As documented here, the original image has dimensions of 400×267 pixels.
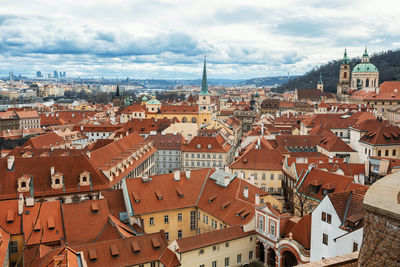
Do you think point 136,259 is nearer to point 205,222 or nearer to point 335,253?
point 205,222

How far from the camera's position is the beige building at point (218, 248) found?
33.3 metres

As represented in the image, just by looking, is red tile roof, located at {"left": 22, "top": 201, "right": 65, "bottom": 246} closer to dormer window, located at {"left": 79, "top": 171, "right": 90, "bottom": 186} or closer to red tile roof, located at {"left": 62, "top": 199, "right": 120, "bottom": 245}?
red tile roof, located at {"left": 62, "top": 199, "right": 120, "bottom": 245}

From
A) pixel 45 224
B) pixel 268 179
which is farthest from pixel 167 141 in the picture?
pixel 45 224

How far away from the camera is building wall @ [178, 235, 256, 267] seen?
33.4m

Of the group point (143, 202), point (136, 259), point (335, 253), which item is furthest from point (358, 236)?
point (143, 202)

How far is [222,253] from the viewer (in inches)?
1389

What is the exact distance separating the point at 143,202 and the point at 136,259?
10.7m

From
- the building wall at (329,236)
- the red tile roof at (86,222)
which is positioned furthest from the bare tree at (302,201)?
the red tile roof at (86,222)

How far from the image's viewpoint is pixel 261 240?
36.1 meters

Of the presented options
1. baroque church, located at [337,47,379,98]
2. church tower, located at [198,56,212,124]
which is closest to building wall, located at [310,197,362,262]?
church tower, located at [198,56,212,124]

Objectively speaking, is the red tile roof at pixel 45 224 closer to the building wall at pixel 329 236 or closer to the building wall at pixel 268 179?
the building wall at pixel 329 236

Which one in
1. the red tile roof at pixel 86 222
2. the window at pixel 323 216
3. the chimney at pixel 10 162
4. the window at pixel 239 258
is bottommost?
the window at pixel 239 258

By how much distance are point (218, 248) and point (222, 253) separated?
763 millimetres

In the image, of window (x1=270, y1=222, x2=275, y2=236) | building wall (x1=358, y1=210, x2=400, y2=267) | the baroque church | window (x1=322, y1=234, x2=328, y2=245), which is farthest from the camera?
the baroque church
